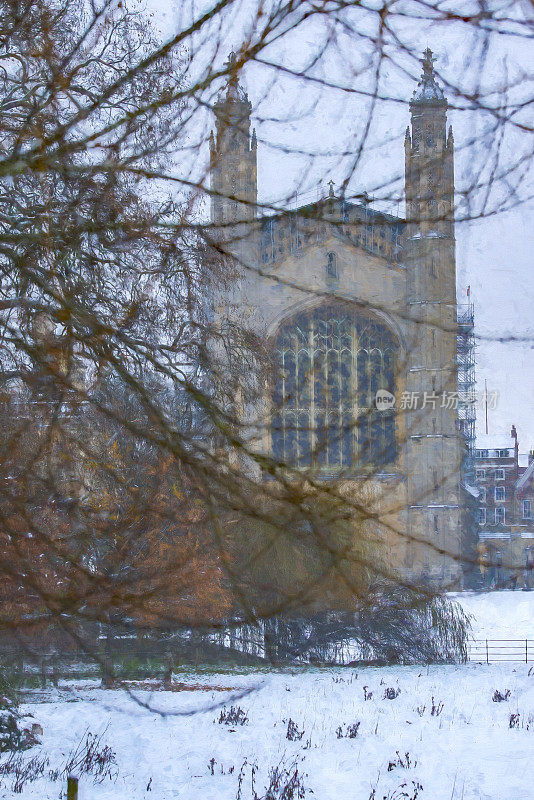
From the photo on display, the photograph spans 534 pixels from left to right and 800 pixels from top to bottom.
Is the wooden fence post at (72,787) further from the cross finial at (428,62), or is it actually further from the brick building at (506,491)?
the brick building at (506,491)

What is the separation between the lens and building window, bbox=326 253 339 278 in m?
24.5

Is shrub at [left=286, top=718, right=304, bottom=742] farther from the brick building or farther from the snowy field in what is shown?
the brick building

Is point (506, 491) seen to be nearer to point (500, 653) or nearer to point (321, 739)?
point (500, 653)

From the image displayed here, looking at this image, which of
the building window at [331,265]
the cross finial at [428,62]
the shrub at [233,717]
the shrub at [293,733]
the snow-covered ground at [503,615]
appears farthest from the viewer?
the building window at [331,265]

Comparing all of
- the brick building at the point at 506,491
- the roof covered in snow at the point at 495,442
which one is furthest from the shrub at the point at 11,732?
the roof covered in snow at the point at 495,442

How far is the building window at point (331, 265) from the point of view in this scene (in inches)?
963

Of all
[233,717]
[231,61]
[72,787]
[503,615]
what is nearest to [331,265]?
[503,615]

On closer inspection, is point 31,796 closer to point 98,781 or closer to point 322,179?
point 98,781

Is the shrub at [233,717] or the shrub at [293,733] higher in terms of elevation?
the shrub at [293,733]

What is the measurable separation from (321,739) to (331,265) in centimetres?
1648

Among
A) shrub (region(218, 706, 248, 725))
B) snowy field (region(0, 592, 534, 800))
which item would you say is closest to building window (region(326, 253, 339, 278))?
snowy field (region(0, 592, 534, 800))

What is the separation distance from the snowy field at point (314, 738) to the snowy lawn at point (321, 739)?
2 cm

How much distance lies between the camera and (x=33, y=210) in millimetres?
3096

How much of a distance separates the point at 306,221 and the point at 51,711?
9.22 meters
